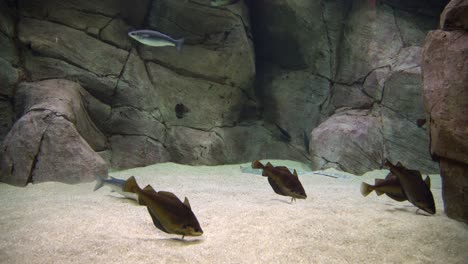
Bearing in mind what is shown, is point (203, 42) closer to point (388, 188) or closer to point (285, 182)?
point (285, 182)

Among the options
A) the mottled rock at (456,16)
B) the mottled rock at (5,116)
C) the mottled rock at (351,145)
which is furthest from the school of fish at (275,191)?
the mottled rock at (351,145)

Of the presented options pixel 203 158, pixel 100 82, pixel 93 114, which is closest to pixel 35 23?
pixel 100 82

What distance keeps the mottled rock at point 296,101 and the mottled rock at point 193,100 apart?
4.85ft

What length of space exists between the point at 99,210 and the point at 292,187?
2328mm

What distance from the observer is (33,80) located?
7023mm

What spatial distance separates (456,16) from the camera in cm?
359

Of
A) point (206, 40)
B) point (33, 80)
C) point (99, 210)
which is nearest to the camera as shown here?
point (99, 210)

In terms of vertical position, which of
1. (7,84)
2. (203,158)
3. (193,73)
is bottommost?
(203,158)

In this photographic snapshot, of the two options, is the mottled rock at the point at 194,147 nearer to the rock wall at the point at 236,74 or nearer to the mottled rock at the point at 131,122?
the rock wall at the point at 236,74

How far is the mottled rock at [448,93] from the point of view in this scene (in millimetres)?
3408

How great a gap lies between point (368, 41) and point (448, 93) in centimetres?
560

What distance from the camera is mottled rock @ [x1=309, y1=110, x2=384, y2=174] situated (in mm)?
7676

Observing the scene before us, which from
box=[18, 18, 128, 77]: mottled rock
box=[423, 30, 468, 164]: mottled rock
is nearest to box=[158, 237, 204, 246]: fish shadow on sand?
box=[423, 30, 468, 164]: mottled rock

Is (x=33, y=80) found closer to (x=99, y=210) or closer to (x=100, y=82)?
(x=100, y=82)
